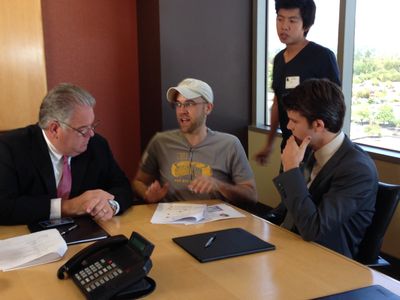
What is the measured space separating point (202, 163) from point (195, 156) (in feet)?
0.17

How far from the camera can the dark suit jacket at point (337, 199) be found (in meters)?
1.62

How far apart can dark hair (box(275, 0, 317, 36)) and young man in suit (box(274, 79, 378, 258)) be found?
1.09 meters

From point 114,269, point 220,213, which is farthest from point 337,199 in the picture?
point 114,269

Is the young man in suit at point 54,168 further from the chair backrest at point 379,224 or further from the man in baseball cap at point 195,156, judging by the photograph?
the chair backrest at point 379,224

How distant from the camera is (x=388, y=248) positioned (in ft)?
9.65

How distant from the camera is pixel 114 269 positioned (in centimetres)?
126

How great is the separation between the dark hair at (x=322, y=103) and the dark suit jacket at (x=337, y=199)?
0.10 m

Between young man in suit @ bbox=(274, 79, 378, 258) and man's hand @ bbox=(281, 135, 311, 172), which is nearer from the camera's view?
young man in suit @ bbox=(274, 79, 378, 258)

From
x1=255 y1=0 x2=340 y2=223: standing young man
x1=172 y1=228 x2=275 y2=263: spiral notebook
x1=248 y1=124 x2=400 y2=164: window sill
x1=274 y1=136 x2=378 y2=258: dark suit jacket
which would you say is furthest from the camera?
x1=248 y1=124 x2=400 y2=164: window sill

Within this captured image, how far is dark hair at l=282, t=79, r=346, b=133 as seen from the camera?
69.0 inches

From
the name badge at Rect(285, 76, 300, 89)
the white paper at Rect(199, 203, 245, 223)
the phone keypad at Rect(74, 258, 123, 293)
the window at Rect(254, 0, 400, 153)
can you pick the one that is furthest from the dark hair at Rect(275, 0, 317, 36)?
the phone keypad at Rect(74, 258, 123, 293)

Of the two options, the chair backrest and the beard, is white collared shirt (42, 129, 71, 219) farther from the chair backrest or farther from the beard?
the chair backrest

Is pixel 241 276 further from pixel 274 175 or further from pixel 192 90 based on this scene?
pixel 274 175

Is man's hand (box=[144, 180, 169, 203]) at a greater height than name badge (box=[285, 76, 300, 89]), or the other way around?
name badge (box=[285, 76, 300, 89])
